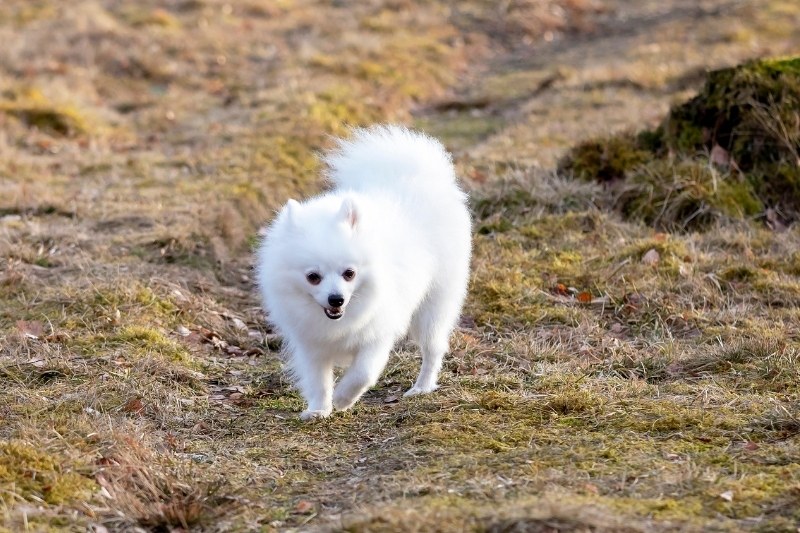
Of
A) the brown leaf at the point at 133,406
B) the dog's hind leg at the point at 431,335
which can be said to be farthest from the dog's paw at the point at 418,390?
the brown leaf at the point at 133,406

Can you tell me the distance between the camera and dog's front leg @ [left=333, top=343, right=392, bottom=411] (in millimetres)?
5816

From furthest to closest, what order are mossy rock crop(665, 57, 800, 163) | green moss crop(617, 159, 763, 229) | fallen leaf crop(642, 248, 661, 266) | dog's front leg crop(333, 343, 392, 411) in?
mossy rock crop(665, 57, 800, 163) < green moss crop(617, 159, 763, 229) < fallen leaf crop(642, 248, 661, 266) < dog's front leg crop(333, 343, 392, 411)

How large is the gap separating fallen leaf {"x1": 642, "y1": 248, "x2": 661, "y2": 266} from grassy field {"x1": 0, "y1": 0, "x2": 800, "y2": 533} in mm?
46

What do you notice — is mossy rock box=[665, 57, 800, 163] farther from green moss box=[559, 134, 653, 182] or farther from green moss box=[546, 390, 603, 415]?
green moss box=[546, 390, 603, 415]

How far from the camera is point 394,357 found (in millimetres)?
7117

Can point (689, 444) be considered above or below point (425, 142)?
below

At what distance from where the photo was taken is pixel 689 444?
5.00m

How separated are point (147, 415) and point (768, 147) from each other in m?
6.15

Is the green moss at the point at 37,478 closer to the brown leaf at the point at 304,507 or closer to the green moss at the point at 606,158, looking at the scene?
the brown leaf at the point at 304,507

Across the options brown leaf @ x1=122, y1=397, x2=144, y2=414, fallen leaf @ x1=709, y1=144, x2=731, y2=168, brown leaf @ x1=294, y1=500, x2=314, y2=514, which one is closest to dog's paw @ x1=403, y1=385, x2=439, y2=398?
brown leaf @ x1=122, y1=397, x2=144, y2=414

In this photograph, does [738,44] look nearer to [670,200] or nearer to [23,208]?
[670,200]

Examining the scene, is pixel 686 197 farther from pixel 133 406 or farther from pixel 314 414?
pixel 133 406

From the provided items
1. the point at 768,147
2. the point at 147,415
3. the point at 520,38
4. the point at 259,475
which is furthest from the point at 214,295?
the point at 520,38

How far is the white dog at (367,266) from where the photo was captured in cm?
550
